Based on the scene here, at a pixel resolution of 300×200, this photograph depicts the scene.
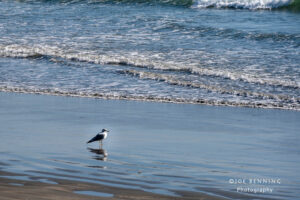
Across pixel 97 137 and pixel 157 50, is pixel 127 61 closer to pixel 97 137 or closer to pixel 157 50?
pixel 157 50

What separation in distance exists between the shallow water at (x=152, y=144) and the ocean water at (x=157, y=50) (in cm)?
106

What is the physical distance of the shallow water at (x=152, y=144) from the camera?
247 inches

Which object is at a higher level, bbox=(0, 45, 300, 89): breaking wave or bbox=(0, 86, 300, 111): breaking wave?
bbox=(0, 45, 300, 89): breaking wave

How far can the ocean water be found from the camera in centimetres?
1172

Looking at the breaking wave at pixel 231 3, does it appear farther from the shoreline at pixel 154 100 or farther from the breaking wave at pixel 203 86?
the shoreline at pixel 154 100

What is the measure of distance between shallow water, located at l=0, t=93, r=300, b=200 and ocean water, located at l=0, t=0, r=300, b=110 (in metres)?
1.06

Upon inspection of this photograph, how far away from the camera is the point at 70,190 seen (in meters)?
5.71

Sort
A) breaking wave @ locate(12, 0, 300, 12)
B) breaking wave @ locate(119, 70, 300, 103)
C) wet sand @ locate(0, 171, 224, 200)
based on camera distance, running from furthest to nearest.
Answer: breaking wave @ locate(12, 0, 300, 12) → breaking wave @ locate(119, 70, 300, 103) → wet sand @ locate(0, 171, 224, 200)

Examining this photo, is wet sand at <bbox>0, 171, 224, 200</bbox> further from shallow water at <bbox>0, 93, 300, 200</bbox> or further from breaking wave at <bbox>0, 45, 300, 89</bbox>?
breaking wave at <bbox>0, 45, 300, 89</bbox>

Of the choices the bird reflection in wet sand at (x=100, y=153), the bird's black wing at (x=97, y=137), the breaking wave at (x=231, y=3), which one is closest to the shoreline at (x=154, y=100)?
the bird's black wing at (x=97, y=137)

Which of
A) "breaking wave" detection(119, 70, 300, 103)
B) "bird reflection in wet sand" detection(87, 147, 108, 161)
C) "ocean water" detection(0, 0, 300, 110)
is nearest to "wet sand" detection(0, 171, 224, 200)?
"bird reflection in wet sand" detection(87, 147, 108, 161)

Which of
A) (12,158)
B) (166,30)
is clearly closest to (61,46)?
(166,30)

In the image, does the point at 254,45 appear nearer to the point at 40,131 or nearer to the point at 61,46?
the point at 61,46

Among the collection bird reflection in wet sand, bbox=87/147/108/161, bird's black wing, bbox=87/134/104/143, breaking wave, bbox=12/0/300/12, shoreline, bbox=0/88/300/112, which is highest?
breaking wave, bbox=12/0/300/12
